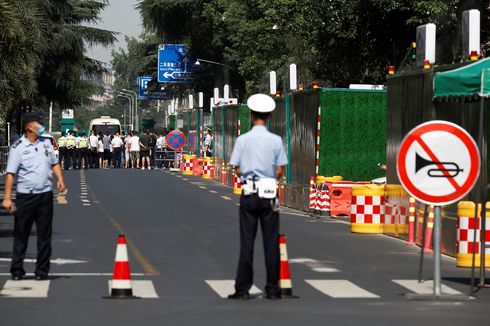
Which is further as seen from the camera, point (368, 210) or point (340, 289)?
point (368, 210)

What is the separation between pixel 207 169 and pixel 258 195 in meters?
36.1

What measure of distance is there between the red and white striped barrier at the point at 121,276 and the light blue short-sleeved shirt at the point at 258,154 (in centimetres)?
124

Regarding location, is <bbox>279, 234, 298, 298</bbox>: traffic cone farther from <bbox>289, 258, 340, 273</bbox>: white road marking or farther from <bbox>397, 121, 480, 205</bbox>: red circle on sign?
<bbox>289, 258, 340, 273</bbox>: white road marking

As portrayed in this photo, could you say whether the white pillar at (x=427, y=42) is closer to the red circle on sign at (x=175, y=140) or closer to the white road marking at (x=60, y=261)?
the white road marking at (x=60, y=261)

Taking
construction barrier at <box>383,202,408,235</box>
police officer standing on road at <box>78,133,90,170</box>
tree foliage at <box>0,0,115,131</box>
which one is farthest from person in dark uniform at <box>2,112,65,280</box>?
tree foliage at <box>0,0,115,131</box>

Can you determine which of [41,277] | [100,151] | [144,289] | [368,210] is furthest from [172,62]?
[144,289]

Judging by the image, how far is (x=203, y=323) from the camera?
11414 millimetres

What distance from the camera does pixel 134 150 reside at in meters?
61.8

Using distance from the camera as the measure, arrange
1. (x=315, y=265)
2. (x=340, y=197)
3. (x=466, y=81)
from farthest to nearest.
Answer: (x=340, y=197) < (x=315, y=265) < (x=466, y=81)

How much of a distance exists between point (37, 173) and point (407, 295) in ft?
13.4

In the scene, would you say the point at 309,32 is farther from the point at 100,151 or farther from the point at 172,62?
the point at 172,62

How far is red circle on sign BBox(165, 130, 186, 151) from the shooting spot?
5838 cm

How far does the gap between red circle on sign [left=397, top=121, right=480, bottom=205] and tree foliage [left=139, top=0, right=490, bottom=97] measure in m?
19.8

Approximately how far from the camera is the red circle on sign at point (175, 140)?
5838 cm
